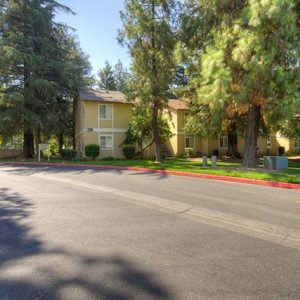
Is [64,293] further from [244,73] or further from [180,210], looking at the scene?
[244,73]

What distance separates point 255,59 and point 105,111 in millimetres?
19790

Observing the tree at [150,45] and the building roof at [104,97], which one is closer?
the tree at [150,45]

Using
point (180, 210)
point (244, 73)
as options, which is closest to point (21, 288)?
point (180, 210)

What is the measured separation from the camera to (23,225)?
7.08m

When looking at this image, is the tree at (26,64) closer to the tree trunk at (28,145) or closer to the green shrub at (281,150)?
the tree trunk at (28,145)

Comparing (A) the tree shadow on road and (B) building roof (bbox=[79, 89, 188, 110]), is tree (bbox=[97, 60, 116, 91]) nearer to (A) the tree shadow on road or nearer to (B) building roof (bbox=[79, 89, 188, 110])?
(B) building roof (bbox=[79, 89, 188, 110])

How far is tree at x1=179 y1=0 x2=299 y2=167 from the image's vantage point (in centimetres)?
1580

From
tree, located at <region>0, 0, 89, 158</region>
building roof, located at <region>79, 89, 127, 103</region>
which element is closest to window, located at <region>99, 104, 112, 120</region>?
building roof, located at <region>79, 89, 127, 103</region>

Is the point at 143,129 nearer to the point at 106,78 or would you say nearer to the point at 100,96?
the point at 100,96

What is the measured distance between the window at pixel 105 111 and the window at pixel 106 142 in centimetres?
181

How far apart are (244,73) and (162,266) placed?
14.3 m

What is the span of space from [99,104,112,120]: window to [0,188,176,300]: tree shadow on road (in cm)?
2788

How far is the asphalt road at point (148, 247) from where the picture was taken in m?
4.14

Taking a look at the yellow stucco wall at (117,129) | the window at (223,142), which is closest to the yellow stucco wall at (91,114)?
the yellow stucco wall at (117,129)
